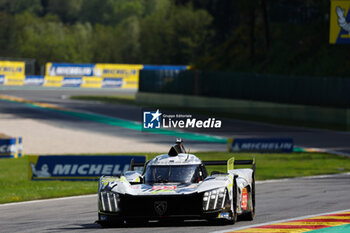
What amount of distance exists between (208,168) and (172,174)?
47.8 ft

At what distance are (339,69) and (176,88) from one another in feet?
57.6

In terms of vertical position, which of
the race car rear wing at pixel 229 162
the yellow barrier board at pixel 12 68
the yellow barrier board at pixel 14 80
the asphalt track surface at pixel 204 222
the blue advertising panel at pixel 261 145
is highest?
the race car rear wing at pixel 229 162

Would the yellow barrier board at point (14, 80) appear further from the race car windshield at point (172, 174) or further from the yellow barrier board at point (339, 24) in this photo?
the race car windshield at point (172, 174)

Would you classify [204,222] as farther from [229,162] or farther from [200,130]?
[200,130]

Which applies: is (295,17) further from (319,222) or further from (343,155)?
(319,222)

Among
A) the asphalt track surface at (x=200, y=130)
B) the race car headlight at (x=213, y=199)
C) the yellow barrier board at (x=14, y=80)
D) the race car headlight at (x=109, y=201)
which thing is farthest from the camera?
the yellow barrier board at (x=14, y=80)

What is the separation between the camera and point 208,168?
2761 centimetres

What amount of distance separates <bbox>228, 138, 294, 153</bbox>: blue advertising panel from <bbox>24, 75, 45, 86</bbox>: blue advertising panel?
6947cm

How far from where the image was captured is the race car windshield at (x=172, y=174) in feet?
43.0

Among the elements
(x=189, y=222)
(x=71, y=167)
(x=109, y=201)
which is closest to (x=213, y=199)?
(x=189, y=222)

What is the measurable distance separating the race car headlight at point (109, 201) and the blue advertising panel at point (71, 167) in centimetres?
1033

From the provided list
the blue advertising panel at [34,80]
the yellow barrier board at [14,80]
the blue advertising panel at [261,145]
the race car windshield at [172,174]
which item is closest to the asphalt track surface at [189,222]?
the race car windshield at [172,174]

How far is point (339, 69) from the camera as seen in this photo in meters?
55.7

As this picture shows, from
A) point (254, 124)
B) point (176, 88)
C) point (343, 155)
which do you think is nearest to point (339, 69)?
point (254, 124)
